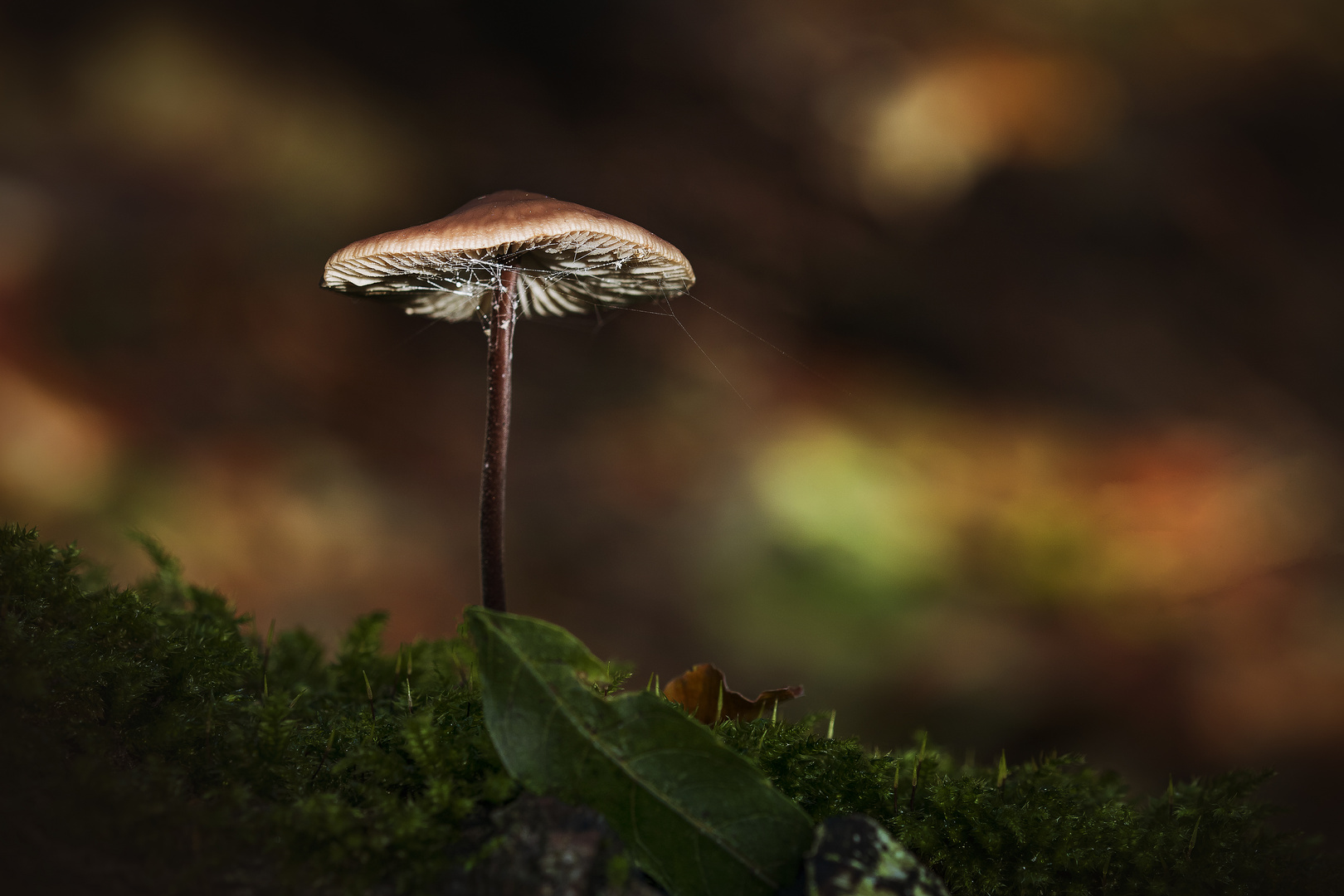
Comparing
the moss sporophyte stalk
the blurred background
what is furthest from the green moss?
the blurred background

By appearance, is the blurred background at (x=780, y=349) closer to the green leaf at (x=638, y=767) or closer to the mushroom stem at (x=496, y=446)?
the mushroom stem at (x=496, y=446)

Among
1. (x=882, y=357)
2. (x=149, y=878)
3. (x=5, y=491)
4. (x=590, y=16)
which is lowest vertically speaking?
(x=149, y=878)

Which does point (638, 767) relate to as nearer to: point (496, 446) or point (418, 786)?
point (418, 786)

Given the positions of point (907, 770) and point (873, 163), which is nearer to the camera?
point (907, 770)

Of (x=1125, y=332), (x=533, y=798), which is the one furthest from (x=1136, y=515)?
(x=533, y=798)

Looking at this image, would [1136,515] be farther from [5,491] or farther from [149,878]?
[5,491]

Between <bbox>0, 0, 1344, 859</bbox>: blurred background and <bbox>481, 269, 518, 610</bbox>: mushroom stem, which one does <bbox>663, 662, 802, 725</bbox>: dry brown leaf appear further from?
<bbox>0, 0, 1344, 859</bbox>: blurred background

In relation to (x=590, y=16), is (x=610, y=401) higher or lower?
lower
